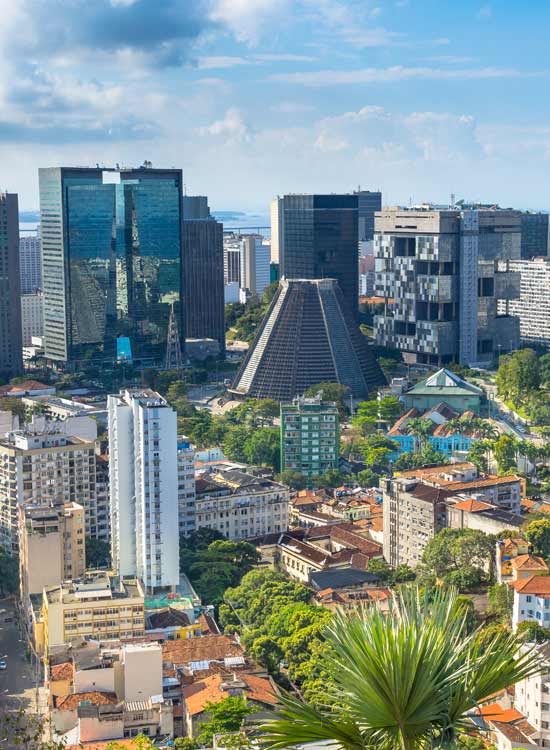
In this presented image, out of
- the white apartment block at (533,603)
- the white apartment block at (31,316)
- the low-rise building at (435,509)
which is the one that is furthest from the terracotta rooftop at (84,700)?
the white apartment block at (31,316)

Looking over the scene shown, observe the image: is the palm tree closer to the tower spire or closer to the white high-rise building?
the white high-rise building

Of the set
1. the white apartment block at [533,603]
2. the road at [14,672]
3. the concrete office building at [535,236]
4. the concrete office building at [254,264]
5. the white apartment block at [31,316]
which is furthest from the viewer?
the concrete office building at [254,264]

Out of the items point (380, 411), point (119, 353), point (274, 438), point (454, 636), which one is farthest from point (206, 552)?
point (119, 353)

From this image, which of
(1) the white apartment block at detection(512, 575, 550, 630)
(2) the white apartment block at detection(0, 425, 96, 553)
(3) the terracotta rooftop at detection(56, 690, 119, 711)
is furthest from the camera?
(2) the white apartment block at detection(0, 425, 96, 553)

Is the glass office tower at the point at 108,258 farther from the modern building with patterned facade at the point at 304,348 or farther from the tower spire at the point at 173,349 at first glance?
the modern building with patterned facade at the point at 304,348

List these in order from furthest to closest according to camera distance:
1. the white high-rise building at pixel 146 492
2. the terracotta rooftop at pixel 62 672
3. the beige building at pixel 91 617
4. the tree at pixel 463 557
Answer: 1. the white high-rise building at pixel 146 492
2. the tree at pixel 463 557
3. the beige building at pixel 91 617
4. the terracotta rooftop at pixel 62 672

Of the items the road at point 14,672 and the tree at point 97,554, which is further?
the tree at point 97,554

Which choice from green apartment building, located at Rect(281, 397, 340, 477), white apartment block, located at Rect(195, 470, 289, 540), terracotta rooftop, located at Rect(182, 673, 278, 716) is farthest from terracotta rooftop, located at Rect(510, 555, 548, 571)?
green apartment building, located at Rect(281, 397, 340, 477)
